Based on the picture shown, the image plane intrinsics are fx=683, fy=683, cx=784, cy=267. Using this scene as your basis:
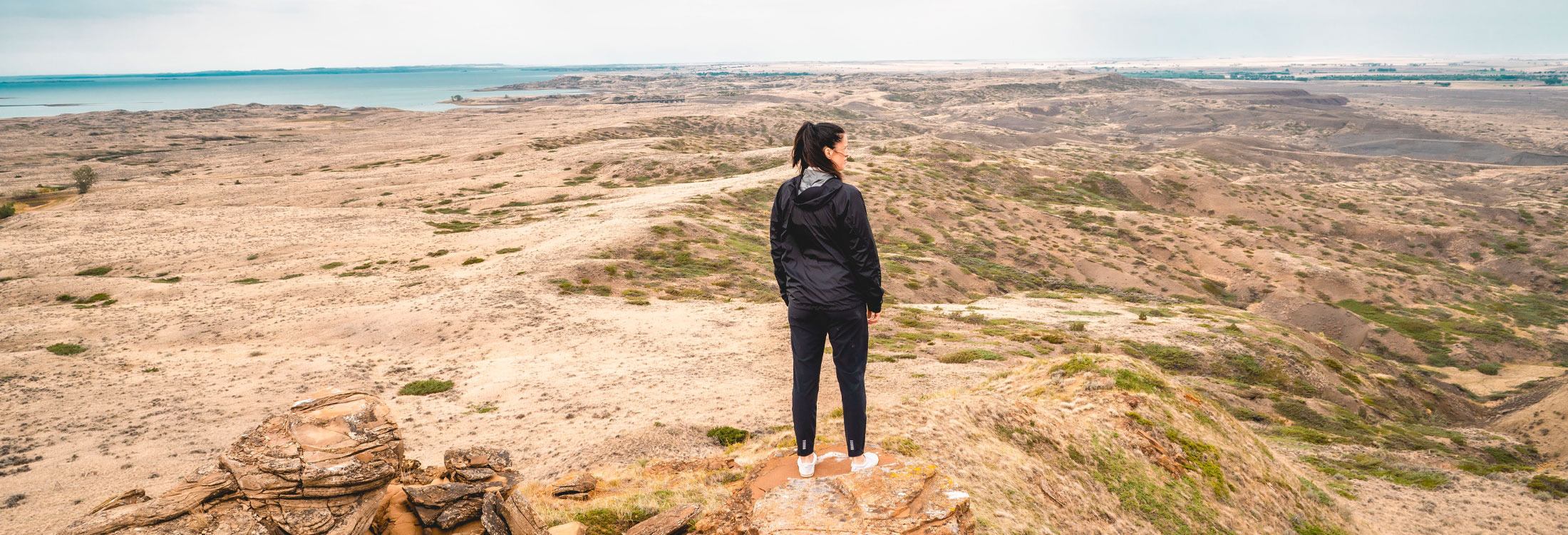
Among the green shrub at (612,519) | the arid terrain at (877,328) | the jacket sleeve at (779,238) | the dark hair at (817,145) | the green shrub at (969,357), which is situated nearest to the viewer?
the dark hair at (817,145)

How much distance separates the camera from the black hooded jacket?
20.4ft

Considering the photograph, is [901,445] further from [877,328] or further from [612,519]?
[877,328]

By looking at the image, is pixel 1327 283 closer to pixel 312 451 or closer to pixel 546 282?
pixel 546 282

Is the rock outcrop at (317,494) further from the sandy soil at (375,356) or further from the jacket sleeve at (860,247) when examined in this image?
the sandy soil at (375,356)

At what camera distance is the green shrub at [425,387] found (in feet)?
55.4

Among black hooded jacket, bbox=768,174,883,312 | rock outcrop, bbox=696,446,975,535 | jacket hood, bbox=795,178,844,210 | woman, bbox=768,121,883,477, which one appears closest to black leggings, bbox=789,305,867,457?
woman, bbox=768,121,883,477

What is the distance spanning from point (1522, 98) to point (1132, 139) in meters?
161

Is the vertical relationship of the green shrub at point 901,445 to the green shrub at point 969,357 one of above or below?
above

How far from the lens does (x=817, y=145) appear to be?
6.45 meters

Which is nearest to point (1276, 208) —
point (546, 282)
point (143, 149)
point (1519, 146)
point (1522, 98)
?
point (546, 282)

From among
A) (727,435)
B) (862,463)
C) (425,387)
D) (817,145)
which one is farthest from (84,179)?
(862,463)

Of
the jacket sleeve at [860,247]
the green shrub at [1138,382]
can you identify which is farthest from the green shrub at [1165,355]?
the jacket sleeve at [860,247]

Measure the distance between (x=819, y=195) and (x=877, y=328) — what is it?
16884mm

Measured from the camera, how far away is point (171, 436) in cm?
1443
